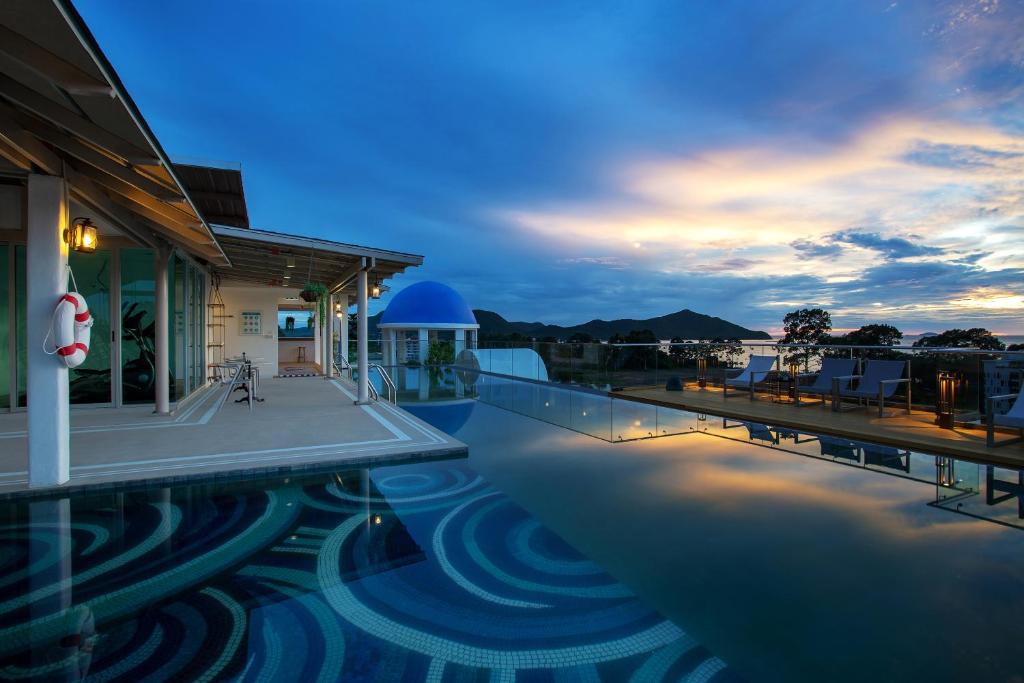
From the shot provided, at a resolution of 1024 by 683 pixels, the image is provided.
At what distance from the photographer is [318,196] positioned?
79.6 ft

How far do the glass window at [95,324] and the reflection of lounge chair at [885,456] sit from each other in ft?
34.5

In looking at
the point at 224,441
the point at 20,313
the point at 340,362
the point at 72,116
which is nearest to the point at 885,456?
the point at 224,441

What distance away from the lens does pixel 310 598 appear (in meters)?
2.74

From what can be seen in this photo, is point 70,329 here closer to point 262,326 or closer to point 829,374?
point 829,374

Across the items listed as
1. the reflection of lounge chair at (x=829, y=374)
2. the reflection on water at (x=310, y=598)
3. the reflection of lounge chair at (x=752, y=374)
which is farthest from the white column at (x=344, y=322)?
the reflection of lounge chair at (x=829, y=374)

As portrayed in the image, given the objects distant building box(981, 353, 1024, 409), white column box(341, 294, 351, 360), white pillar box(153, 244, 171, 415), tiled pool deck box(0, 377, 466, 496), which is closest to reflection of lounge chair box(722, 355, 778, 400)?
distant building box(981, 353, 1024, 409)

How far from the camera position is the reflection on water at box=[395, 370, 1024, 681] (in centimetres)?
246

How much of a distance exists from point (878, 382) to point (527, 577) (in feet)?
21.7

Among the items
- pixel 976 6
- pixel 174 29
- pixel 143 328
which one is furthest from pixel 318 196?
pixel 976 6

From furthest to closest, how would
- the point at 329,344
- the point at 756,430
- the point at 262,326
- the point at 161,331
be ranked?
the point at 262,326
the point at 329,344
the point at 161,331
the point at 756,430

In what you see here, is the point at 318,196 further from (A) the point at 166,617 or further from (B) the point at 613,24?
(A) the point at 166,617

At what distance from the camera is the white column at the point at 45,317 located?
394 cm

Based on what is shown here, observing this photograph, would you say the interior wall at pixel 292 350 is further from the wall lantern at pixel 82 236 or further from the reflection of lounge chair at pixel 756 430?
the reflection of lounge chair at pixel 756 430

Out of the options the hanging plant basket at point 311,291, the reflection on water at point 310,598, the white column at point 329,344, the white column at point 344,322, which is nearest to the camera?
the reflection on water at point 310,598
